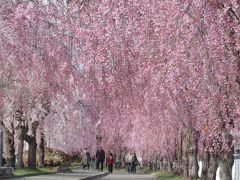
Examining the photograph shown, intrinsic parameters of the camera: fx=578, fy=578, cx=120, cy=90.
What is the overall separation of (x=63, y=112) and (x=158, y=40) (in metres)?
31.4

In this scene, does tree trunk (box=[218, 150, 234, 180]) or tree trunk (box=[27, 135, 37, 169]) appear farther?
tree trunk (box=[27, 135, 37, 169])

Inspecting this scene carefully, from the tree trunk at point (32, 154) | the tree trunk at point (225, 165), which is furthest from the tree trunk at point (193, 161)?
the tree trunk at point (32, 154)

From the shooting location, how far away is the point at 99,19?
11.4 meters

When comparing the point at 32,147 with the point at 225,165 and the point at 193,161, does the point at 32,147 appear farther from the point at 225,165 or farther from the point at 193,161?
the point at 225,165

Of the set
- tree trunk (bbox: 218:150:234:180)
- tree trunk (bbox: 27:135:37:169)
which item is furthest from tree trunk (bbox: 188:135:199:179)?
tree trunk (bbox: 27:135:37:169)

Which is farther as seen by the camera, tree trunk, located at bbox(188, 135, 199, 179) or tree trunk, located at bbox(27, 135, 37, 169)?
tree trunk, located at bbox(27, 135, 37, 169)

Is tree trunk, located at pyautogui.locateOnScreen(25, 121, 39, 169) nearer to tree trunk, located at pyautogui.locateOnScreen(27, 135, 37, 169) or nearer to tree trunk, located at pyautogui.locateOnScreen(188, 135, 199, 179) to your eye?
tree trunk, located at pyautogui.locateOnScreen(27, 135, 37, 169)

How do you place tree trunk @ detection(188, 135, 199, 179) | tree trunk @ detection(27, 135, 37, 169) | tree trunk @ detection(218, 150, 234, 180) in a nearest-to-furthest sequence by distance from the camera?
tree trunk @ detection(218, 150, 234, 180) → tree trunk @ detection(188, 135, 199, 179) → tree trunk @ detection(27, 135, 37, 169)

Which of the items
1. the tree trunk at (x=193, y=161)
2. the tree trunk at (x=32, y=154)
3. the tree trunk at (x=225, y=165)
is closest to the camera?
the tree trunk at (x=225, y=165)

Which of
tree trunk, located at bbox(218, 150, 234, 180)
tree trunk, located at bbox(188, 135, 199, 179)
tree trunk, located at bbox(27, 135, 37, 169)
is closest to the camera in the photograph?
tree trunk, located at bbox(218, 150, 234, 180)

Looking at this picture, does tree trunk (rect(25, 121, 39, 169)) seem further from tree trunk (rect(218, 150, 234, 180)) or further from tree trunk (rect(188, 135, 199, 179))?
tree trunk (rect(218, 150, 234, 180))

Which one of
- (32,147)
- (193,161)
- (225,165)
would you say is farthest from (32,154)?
(225,165)

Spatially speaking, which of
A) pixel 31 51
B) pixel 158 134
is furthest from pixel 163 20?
pixel 158 134

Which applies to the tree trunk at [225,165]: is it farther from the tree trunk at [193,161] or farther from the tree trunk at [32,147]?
the tree trunk at [32,147]
